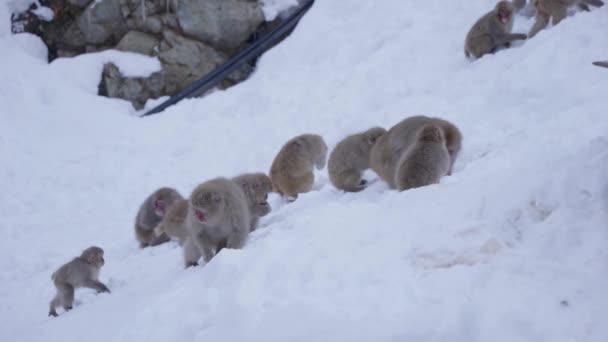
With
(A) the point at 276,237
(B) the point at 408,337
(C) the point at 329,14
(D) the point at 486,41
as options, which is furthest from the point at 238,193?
(C) the point at 329,14

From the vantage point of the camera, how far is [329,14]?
1368 cm

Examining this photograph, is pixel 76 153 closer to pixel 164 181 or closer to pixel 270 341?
pixel 164 181

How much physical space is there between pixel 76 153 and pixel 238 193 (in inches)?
310

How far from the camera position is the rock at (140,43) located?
49.8 feet

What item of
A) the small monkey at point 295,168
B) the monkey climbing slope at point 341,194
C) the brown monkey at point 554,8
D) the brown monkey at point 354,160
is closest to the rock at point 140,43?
the monkey climbing slope at point 341,194

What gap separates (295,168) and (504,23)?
13.3 feet

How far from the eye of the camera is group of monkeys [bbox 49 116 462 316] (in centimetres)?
513

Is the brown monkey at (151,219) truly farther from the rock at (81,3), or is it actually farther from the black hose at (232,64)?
the rock at (81,3)

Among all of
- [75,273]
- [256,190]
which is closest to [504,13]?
[256,190]

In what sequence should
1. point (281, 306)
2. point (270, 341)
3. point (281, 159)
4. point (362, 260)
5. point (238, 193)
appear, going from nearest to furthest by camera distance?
point (270, 341) < point (281, 306) < point (362, 260) < point (238, 193) < point (281, 159)

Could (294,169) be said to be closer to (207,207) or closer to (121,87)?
(207,207)

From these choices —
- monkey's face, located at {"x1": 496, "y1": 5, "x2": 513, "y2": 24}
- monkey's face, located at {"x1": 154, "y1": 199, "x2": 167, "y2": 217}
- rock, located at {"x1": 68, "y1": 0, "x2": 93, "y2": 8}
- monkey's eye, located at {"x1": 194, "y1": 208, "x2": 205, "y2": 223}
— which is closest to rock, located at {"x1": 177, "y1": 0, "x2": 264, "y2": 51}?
rock, located at {"x1": 68, "y1": 0, "x2": 93, "y2": 8}

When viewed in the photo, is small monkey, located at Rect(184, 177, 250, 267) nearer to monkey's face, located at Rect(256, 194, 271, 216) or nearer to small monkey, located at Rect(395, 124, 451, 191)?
monkey's face, located at Rect(256, 194, 271, 216)

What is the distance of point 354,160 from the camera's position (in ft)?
21.3
